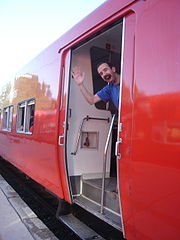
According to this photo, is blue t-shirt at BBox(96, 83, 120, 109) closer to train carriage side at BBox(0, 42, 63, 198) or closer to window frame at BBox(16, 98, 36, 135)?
train carriage side at BBox(0, 42, 63, 198)

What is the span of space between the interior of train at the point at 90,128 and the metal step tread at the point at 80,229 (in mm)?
268

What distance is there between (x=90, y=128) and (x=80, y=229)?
1490 mm

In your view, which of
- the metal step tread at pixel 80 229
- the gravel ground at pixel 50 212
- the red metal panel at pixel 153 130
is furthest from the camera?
the gravel ground at pixel 50 212

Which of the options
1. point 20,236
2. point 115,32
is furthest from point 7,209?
point 115,32

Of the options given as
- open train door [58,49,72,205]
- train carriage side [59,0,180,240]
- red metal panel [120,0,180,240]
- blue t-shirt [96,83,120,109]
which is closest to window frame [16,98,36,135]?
open train door [58,49,72,205]

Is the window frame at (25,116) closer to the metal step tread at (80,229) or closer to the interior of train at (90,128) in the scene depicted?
the interior of train at (90,128)

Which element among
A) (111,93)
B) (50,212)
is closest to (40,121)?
(111,93)

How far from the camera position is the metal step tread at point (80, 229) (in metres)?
2.71

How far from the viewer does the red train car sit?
5.60ft

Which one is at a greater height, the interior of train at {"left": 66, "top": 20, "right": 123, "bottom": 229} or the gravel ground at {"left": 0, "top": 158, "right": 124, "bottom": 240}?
the interior of train at {"left": 66, "top": 20, "right": 123, "bottom": 229}

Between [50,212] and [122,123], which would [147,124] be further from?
[50,212]

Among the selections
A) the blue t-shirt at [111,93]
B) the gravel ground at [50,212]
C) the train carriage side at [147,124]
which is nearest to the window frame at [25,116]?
the gravel ground at [50,212]

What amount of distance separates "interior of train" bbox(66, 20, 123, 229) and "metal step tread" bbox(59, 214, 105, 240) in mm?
268

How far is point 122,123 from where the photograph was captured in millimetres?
2107
